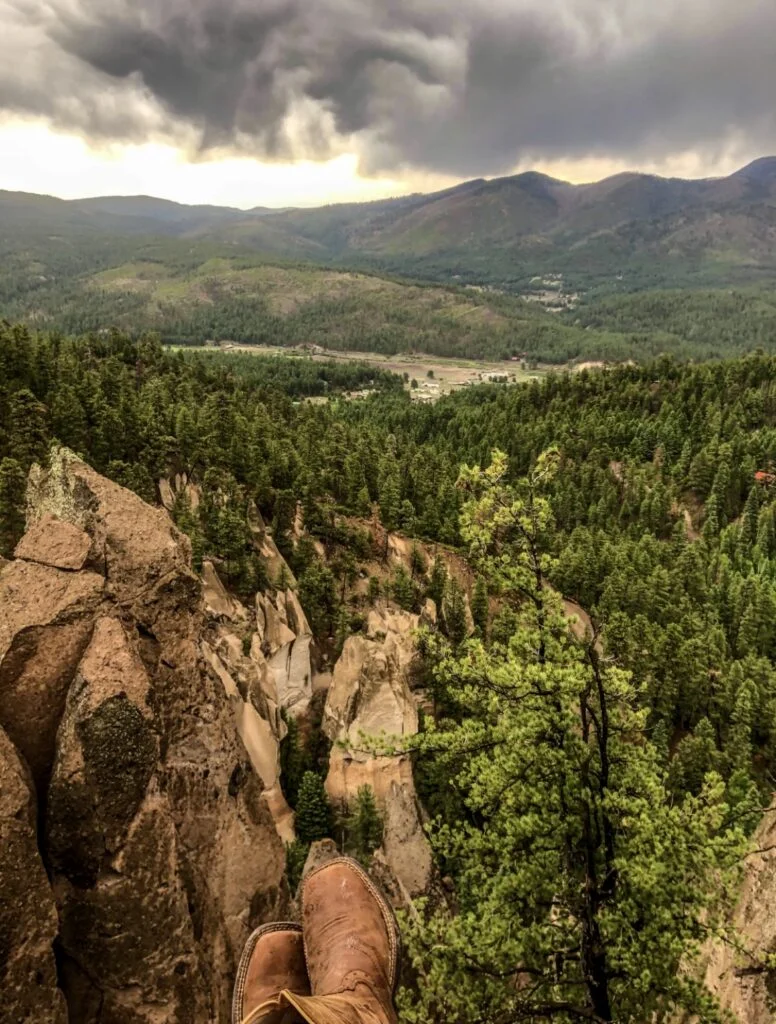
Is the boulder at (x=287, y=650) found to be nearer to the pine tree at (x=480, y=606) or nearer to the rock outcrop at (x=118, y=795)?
the pine tree at (x=480, y=606)

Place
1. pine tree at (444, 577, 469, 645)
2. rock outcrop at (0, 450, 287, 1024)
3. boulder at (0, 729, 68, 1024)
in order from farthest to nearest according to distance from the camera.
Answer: pine tree at (444, 577, 469, 645), rock outcrop at (0, 450, 287, 1024), boulder at (0, 729, 68, 1024)

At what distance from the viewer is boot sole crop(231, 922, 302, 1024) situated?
8.61 m

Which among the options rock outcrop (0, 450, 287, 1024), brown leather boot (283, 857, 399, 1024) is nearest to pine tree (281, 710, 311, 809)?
brown leather boot (283, 857, 399, 1024)

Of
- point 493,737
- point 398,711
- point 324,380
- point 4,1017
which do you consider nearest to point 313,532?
point 398,711

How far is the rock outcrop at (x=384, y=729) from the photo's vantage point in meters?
25.6

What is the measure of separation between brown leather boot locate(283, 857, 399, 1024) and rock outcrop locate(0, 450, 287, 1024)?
926 millimetres

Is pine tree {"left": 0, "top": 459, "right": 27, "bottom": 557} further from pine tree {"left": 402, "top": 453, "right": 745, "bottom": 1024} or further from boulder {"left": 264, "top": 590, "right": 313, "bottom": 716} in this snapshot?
pine tree {"left": 402, "top": 453, "right": 745, "bottom": 1024}

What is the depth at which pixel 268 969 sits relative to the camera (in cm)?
954

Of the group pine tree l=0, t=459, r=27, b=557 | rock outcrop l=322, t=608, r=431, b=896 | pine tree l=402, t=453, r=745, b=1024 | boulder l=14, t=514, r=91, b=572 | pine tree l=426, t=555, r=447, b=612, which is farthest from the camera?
pine tree l=426, t=555, r=447, b=612

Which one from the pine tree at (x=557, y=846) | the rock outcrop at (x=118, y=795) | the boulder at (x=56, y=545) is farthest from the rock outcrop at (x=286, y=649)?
the boulder at (x=56, y=545)

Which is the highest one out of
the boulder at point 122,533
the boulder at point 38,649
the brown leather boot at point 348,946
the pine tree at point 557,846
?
the boulder at point 122,533

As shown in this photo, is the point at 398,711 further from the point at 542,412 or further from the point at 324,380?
the point at 324,380

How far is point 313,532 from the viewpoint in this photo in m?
43.8

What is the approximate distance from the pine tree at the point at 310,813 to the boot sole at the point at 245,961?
15.2 m
